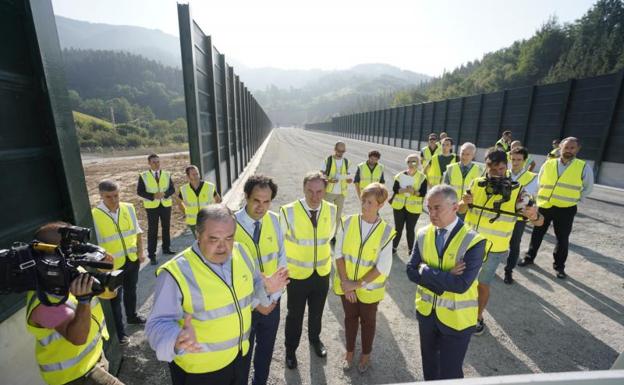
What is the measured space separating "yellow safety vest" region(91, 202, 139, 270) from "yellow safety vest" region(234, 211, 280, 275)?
5.86ft

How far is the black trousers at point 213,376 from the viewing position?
6.66 ft

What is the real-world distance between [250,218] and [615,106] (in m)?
15.9

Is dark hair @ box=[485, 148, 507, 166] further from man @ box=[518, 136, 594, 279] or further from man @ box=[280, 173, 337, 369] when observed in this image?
man @ box=[518, 136, 594, 279]

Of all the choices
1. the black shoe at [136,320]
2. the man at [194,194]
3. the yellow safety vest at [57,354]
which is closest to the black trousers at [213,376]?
the yellow safety vest at [57,354]

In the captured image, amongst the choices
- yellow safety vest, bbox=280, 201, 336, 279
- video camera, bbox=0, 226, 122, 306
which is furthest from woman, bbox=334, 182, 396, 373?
video camera, bbox=0, 226, 122, 306

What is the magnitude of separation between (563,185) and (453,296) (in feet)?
13.8

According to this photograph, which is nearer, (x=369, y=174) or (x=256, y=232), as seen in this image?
(x=256, y=232)

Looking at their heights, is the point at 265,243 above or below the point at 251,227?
below

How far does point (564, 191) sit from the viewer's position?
5.13 metres

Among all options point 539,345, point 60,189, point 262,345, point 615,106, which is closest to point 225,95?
point 60,189

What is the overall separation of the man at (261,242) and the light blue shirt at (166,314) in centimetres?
77

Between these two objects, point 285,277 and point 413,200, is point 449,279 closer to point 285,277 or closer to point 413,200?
point 285,277

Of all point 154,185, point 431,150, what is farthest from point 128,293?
point 431,150

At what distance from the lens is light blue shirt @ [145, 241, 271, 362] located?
1.74 metres
